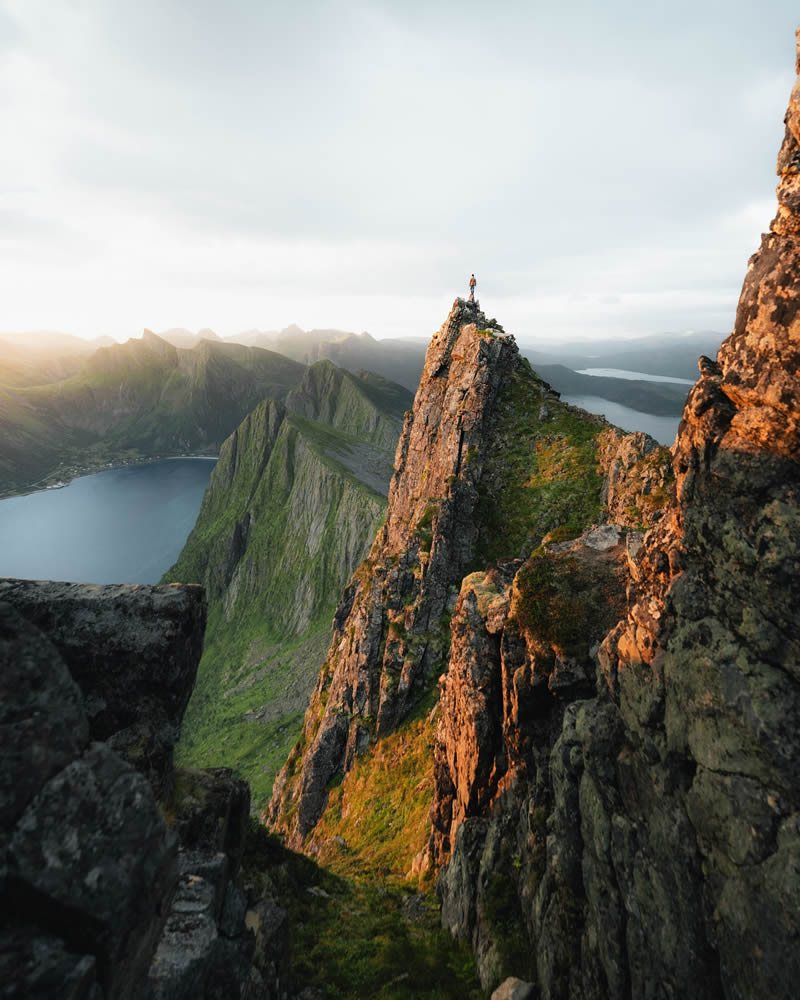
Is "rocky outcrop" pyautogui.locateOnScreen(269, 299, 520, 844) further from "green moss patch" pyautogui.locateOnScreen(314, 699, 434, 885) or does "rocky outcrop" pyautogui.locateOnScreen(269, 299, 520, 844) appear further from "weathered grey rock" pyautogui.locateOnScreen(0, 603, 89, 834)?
"weathered grey rock" pyautogui.locateOnScreen(0, 603, 89, 834)

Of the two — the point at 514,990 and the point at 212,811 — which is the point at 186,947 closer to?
the point at 212,811

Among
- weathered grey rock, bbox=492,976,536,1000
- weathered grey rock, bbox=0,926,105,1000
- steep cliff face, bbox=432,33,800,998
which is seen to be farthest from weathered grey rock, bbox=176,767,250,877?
steep cliff face, bbox=432,33,800,998

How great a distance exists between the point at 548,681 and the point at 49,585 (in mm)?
19431

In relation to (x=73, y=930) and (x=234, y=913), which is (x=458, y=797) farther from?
(x=73, y=930)

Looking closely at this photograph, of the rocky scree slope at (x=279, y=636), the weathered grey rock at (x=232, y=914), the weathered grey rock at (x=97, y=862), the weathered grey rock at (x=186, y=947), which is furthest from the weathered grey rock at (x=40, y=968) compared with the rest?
the rocky scree slope at (x=279, y=636)

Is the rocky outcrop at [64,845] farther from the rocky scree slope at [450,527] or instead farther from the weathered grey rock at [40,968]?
the rocky scree slope at [450,527]

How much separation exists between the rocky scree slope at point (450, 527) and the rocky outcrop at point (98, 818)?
32.2 m

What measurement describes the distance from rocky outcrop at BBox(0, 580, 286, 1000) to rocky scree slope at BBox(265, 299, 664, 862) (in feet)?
106

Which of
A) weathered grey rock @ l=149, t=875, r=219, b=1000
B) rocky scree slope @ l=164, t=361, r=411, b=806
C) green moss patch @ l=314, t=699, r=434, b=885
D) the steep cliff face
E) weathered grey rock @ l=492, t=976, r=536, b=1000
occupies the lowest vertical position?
rocky scree slope @ l=164, t=361, r=411, b=806

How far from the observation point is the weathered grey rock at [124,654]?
13.0 m

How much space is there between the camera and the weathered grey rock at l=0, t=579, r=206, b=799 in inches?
512

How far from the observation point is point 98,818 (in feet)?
26.6

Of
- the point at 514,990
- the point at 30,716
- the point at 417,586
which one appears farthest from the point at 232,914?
the point at 417,586

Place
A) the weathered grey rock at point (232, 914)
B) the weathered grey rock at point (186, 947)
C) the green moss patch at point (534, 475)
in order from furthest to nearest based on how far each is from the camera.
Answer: the green moss patch at point (534, 475), the weathered grey rock at point (232, 914), the weathered grey rock at point (186, 947)
